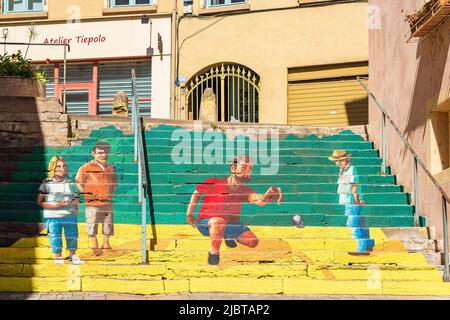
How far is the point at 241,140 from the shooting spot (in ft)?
53.4

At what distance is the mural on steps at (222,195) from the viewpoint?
12383 millimetres

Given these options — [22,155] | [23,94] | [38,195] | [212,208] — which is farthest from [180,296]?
[23,94]

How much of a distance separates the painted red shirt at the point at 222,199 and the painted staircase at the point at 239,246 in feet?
0.57

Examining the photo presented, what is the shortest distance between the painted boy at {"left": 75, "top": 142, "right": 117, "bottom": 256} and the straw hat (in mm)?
3770

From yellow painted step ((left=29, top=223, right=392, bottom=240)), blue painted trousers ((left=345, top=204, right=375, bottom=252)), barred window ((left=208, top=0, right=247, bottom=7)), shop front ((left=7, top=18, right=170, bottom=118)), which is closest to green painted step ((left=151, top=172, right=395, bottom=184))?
blue painted trousers ((left=345, top=204, right=375, bottom=252))

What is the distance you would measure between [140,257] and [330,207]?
317 cm

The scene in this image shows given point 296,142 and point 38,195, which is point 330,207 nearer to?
point 296,142

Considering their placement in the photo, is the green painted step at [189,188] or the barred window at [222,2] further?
the barred window at [222,2]

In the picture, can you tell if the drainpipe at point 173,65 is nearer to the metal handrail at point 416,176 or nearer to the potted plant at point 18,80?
the potted plant at point 18,80

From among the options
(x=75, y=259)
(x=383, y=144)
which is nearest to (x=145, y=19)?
(x=383, y=144)

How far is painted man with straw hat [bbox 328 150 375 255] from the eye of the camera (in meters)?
12.4

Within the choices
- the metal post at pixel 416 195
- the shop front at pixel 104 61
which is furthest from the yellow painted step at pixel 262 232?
the shop front at pixel 104 61

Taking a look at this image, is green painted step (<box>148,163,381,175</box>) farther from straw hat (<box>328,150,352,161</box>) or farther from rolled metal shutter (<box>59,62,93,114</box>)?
rolled metal shutter (<box>59,62,93,114</box>)

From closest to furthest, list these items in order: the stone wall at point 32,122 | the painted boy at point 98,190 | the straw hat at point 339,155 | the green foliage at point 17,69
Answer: the painted boy at point 98,190, the straw hat at point 339,155, the stone wall at point 32,122, the green foliage at point 17,69
